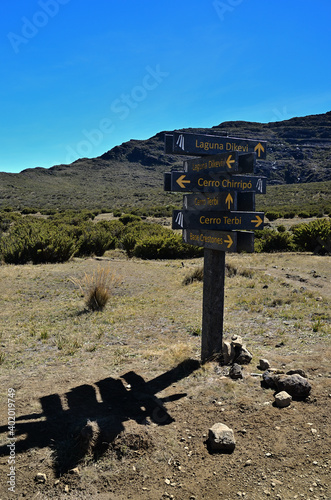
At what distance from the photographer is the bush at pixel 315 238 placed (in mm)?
15283

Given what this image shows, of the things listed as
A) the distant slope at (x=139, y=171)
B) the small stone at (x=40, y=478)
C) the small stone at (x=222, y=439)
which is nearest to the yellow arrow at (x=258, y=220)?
the small stone at (x=222, y=439)

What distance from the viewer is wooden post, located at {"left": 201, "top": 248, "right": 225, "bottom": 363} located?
479 cm

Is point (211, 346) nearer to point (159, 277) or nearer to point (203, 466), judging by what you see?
point (203, 466)

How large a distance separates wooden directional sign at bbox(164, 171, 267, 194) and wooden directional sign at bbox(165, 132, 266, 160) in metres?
0.27

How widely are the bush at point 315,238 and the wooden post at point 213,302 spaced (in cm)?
1148

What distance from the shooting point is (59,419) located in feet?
11.9

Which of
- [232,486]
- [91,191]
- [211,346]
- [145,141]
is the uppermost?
[145,141]

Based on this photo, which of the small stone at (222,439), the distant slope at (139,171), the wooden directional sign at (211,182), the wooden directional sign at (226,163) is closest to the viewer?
the small stone at (222,439)

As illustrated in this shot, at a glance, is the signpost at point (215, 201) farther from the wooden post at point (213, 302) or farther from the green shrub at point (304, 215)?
the green shrub at point (304, 215)

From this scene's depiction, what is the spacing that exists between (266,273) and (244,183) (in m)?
7.06

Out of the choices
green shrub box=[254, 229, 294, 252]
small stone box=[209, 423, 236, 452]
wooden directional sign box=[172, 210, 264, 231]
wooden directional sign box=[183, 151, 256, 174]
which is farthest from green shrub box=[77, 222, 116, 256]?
small stone box=[209, 423, 236, 452]

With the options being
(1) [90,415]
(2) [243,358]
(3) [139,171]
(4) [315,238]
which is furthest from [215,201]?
(3) [139,171]

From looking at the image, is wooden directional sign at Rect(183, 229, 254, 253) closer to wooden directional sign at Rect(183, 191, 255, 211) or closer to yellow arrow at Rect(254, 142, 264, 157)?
wooden directional sign at Rect(183, 191, 255, 211)

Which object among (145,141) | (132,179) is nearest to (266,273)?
(132,179)
